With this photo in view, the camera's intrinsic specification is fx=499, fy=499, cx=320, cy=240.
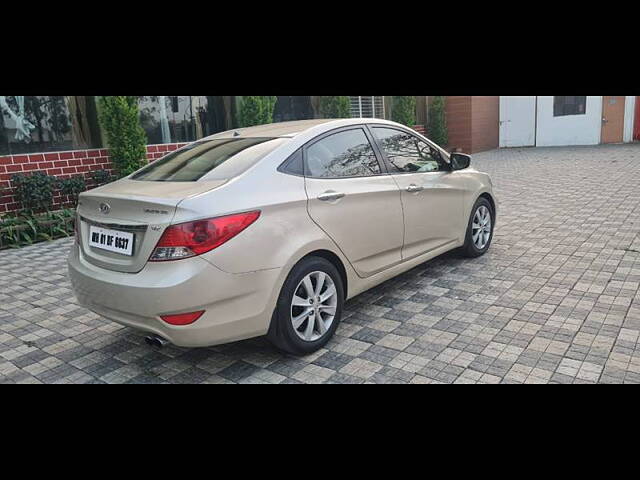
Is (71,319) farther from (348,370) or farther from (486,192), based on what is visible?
(486,192)

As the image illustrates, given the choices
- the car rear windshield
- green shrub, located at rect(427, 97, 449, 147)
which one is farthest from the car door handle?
green shrub, located at rect(427, 97, 449, 147)

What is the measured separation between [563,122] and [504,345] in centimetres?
1804

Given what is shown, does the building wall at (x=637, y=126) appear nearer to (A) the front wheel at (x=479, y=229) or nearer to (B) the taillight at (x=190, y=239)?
(A) the front wheel at (x=479, y=229)

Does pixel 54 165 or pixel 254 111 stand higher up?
pixel 254 111

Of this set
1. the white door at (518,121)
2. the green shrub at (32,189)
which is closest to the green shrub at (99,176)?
the green shrub at (32,189)

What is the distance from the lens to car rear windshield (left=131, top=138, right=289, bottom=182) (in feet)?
10.8

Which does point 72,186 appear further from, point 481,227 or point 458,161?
point 481,227

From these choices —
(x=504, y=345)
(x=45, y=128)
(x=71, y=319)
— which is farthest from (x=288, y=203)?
(x=45, y=128)

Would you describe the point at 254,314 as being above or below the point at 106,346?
above

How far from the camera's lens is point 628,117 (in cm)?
1786

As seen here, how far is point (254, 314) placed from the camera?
9.91 feet

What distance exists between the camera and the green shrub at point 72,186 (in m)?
7.92

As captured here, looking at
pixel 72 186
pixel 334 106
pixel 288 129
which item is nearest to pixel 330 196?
pixel 288 129

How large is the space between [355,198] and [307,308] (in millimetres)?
900
